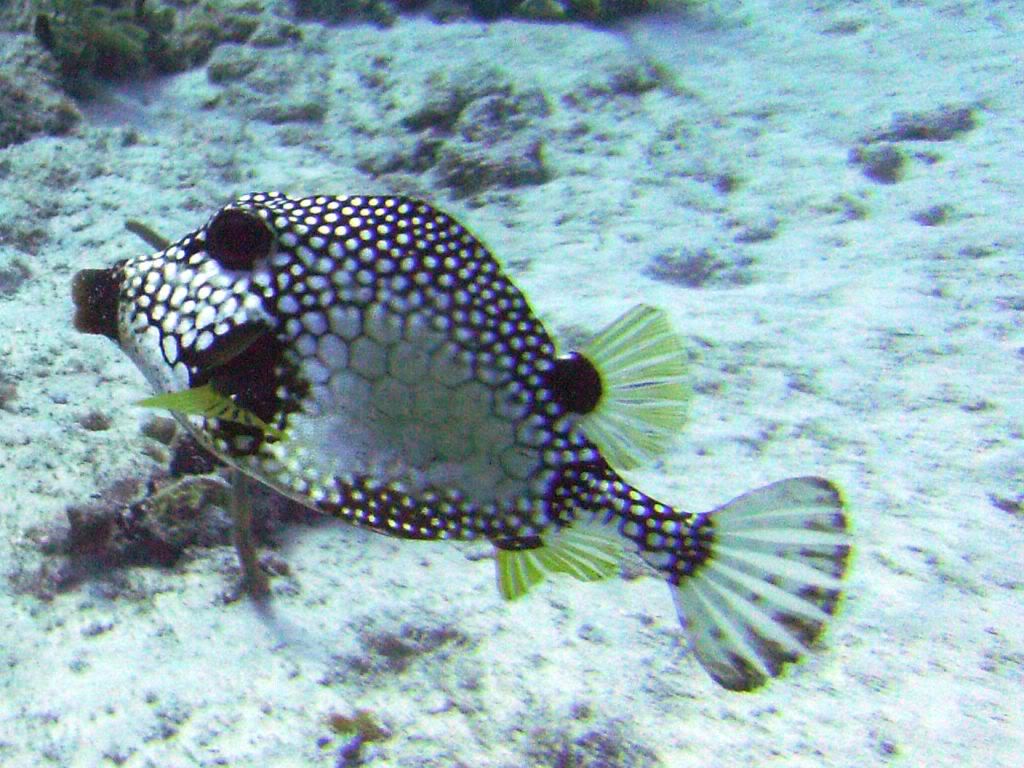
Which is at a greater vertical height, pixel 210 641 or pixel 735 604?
pixel 735 604

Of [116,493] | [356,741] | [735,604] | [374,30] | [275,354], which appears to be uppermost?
[374,30]

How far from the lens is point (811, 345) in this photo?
3.92 m

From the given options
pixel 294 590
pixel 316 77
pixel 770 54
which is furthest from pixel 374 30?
pixel 294 590

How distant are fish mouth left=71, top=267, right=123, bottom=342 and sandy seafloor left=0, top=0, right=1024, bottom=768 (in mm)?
980

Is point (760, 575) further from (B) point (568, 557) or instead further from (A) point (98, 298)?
(A) point (98, 298)

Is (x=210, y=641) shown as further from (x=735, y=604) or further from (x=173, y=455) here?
(x=735, y=604)

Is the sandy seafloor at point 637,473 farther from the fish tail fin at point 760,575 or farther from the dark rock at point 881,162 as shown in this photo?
the fish tail fin at point 760,575

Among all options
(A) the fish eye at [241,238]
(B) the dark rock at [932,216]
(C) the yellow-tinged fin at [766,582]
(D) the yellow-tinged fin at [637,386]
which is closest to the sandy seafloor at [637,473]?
(B) the dark rock at [932,216]

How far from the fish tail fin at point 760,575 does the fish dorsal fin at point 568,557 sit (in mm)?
120

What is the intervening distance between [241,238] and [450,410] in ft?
2.24

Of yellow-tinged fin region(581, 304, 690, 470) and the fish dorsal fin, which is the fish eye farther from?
the fish dorsal fin

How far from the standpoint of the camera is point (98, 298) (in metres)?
2.12

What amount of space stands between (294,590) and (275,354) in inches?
47.0

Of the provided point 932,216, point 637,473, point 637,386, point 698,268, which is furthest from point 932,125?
point 637,386
